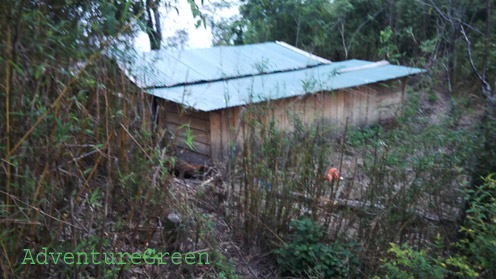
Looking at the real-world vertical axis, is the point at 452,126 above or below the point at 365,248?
above

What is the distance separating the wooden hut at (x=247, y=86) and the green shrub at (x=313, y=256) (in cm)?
253

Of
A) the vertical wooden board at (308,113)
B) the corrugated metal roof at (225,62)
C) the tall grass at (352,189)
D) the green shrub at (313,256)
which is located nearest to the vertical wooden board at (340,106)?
the corrugated metal roof at (225,62)

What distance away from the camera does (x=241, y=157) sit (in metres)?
4.20

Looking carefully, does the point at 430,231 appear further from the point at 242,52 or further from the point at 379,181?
the point at 242,52

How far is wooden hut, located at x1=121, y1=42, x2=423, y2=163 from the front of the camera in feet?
23.5

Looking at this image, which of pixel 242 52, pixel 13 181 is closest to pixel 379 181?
pixel 13 181

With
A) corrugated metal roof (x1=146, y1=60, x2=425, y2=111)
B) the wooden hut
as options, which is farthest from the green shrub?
the wooden hut

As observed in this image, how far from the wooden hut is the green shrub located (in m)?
2.53

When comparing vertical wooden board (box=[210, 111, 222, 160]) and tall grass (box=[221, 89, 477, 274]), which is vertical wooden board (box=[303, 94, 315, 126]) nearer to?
tall grass (box=[221, 89, 477, 274])

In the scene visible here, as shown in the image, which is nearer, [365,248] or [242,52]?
[365,248]

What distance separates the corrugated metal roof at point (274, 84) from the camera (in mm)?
6745

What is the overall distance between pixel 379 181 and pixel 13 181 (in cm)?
288

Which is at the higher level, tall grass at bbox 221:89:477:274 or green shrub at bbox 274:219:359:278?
tall grass at bbox 221:89:477:274

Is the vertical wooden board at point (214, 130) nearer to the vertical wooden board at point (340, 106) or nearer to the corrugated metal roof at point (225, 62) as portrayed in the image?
the corrugated metal roof at point (225, 62)
